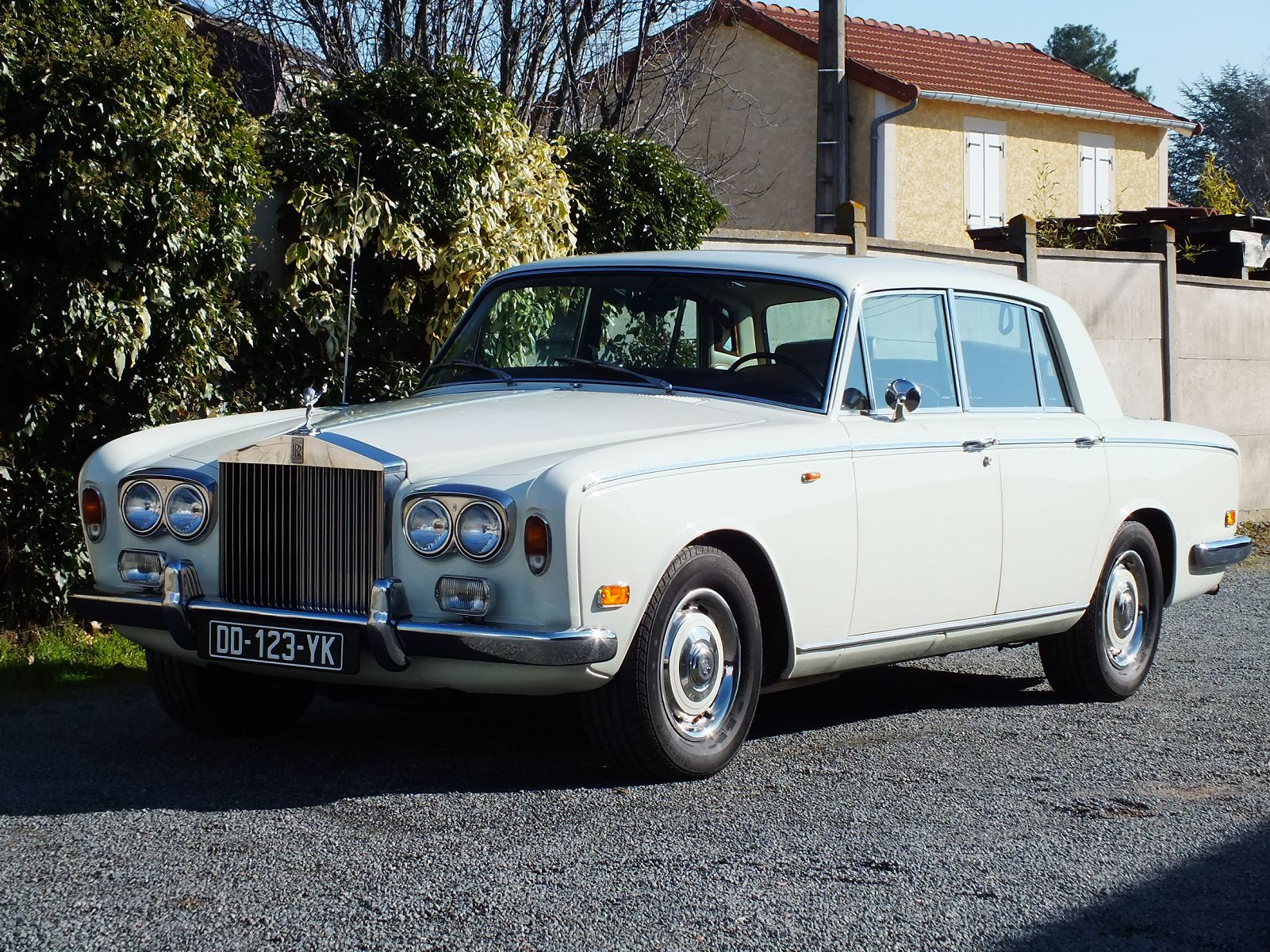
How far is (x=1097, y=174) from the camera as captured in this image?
27.0 meters

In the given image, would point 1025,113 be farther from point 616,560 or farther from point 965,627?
point 616,560

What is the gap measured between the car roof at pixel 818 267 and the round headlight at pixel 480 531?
1915 millimetres

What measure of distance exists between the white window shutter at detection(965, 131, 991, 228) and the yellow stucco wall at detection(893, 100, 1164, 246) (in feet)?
0.39

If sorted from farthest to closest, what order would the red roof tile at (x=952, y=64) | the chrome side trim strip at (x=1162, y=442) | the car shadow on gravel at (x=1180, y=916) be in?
the red roof tile at (x=952, y=64) → the chrome side trim strip at (x=1162, y=442) → the car shadow on gravel at (x=1180, y=916)

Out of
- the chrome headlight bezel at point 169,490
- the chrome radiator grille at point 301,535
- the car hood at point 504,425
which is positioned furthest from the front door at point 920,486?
the chrome headlight bezel at point 169,490

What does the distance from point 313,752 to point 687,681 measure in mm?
1372

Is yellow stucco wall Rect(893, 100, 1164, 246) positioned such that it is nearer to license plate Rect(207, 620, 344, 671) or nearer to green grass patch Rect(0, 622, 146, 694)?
green grass patch Rect(0, 622, 146, 694)

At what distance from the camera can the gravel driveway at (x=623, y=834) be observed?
11.9 feet

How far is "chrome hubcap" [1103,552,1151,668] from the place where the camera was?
691 centimetres

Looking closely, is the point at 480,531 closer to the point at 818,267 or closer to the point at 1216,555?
the point at 818,267

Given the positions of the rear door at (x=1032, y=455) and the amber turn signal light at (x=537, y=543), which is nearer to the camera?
the amber turn signal light at (x=537, y=543)

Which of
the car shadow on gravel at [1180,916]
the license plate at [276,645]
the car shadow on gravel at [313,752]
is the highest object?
the license plate at [276,645]

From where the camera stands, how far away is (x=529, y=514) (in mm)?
4508

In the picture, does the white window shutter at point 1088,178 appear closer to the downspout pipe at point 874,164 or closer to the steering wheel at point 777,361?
the downspout pipe at point 874,164
